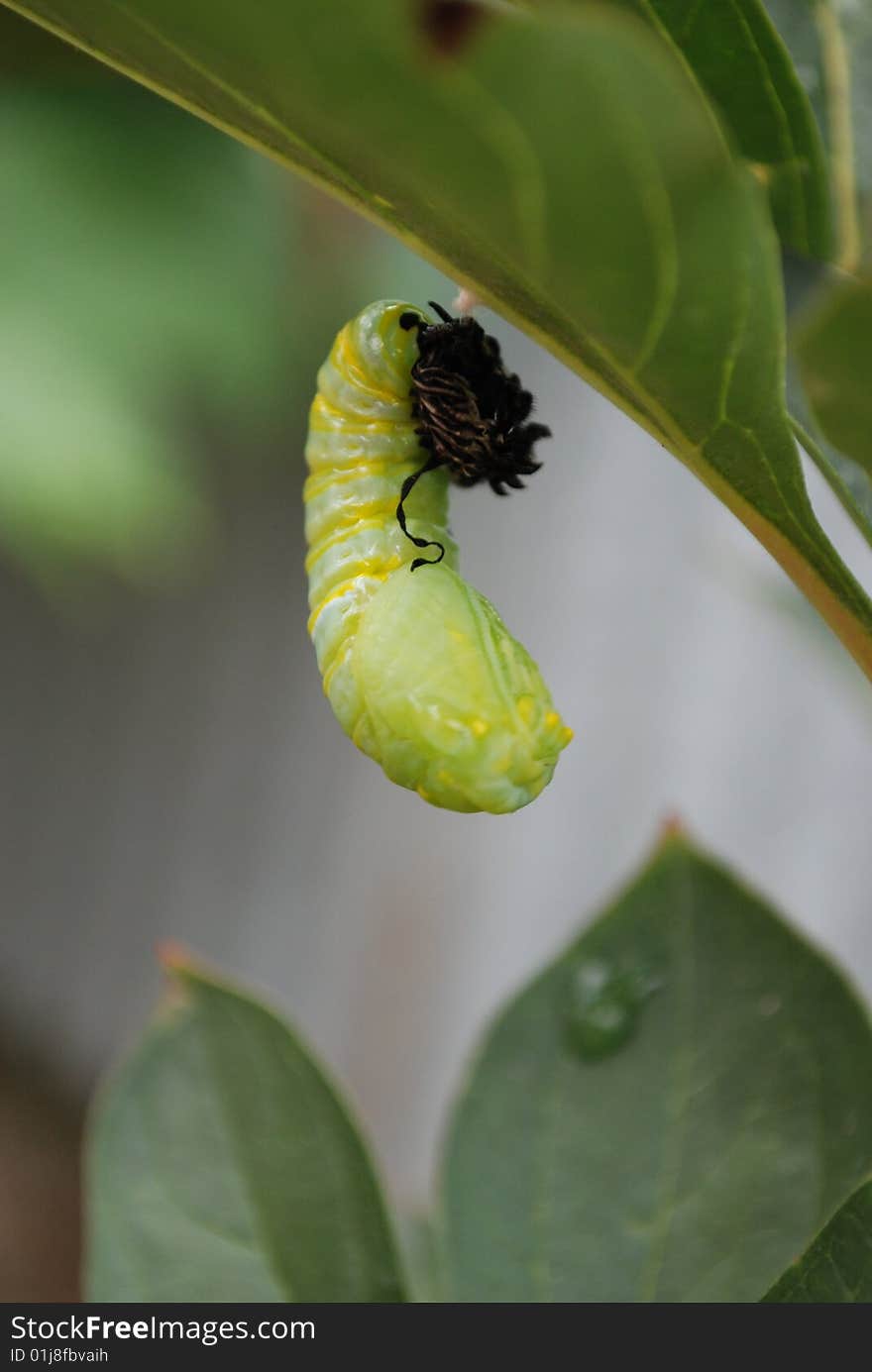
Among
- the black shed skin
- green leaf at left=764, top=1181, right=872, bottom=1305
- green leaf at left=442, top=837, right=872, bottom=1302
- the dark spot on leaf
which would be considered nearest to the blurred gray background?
the black shed skin

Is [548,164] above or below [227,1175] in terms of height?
above

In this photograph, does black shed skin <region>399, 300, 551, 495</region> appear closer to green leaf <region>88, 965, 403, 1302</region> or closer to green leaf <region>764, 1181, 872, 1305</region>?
green leaf <region>88, 965, 403, 1302</region>

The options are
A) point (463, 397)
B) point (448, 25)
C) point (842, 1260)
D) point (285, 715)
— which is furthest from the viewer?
point (285, 715)

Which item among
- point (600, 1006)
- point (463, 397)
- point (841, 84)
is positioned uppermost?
point (841, 84)

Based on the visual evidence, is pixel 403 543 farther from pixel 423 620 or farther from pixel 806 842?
pixel 806 842

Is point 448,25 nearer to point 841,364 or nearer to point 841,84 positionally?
point 841,364

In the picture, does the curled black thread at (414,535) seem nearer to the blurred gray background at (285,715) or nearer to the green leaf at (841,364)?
the green leaf at (841,364)

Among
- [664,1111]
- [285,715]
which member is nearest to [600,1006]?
[664,1111]
